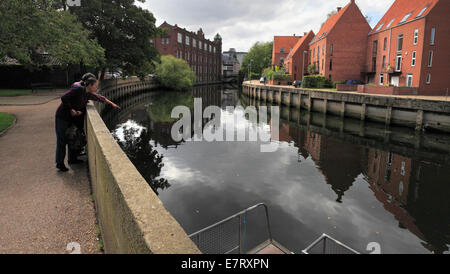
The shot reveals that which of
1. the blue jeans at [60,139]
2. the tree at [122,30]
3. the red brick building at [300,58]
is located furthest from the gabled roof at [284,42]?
the blue jeans at [60,139]

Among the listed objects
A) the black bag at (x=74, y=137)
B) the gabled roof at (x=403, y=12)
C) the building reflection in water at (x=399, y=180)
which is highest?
the gabled roof at (x=403, y=12)

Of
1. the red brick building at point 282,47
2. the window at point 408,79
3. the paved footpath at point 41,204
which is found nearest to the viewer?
the paved footpath at point 41,204

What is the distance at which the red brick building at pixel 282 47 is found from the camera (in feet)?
268

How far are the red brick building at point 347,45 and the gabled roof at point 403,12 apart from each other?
2270 millimetres

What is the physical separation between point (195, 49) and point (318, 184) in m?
88.6

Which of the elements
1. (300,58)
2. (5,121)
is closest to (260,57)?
(300,58)

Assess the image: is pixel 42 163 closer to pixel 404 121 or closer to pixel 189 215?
pixel 189 215

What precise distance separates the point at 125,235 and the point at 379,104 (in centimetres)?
2532

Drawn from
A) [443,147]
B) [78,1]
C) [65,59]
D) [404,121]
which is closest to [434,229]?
[443,147]

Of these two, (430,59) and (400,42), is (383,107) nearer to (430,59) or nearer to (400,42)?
(430,59)

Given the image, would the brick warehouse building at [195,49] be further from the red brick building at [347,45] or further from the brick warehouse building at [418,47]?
the brick warehouse building at [418,47]

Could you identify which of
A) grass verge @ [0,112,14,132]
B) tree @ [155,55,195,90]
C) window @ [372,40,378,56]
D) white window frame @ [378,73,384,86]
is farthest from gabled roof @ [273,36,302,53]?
grass verge @ [0,112,14,132]

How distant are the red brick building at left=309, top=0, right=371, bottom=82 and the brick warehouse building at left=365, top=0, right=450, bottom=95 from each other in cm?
593
